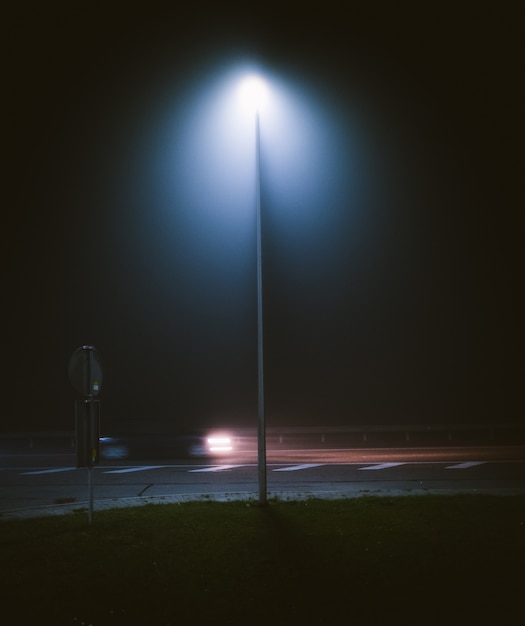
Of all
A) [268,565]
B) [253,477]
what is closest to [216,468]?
[253,477]

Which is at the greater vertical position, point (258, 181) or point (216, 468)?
point (258, 181)

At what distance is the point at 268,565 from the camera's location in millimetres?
7715

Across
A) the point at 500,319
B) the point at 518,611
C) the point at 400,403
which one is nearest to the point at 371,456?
the point at 518,611

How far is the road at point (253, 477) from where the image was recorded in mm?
13586

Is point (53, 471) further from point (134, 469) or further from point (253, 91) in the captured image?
point (253, 91)

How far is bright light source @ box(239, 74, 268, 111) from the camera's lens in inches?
481

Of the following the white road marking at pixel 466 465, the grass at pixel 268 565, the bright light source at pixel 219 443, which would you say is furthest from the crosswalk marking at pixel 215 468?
the bright light source at pixel 219 443

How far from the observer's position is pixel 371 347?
4994 cm

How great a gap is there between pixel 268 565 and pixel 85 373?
4.04m

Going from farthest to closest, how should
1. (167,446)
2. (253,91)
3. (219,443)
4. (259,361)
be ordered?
(219,443) < (167,446) < (253,91) < (259,361)

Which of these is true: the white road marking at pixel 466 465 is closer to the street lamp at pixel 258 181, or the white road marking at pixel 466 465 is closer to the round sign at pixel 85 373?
the street lamp at pixel 258 181

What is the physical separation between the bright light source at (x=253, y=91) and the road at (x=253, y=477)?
7134 millimetres

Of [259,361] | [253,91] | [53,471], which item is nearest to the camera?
[259,361]

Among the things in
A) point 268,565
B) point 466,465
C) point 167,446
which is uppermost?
point 268,565
